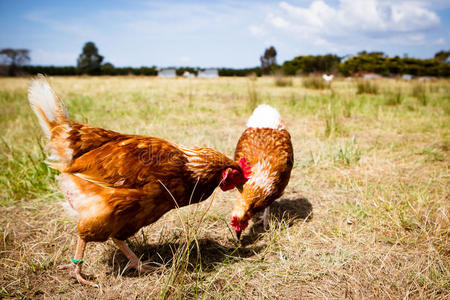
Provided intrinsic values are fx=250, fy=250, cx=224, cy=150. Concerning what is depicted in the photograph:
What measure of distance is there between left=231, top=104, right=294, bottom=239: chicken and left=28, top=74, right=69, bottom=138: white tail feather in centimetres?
172

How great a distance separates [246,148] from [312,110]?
4.97 m

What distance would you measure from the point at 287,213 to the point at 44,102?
8.36 feet

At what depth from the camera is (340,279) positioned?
1.81 metres

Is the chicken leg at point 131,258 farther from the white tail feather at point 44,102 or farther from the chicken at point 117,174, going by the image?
the white tail feather at point 44,102

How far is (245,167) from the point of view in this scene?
8.20 ft

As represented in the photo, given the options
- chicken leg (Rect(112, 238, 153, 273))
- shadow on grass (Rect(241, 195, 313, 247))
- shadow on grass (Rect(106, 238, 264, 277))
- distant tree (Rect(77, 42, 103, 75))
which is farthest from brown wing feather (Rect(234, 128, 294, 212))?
distant tree (Rect(77, 42, 103, 75))

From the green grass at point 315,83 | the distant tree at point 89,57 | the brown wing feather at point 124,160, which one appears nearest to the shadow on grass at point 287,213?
the brown wing feather at point 124,160

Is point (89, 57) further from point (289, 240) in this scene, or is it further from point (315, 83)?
point (289, 240)

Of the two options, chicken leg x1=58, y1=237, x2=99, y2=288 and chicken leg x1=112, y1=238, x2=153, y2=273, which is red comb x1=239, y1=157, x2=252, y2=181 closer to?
chicken leg x1=112, y1=238, x2=153, y2=273

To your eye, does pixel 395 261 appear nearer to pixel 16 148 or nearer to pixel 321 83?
pixel 16 148

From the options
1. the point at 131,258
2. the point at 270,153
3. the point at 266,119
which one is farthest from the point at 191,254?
the point at 266,119

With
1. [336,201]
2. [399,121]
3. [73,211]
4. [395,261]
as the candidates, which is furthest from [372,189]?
[399,121]

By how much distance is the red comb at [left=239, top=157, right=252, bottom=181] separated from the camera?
8.03ft

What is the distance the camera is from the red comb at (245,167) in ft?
8.03
